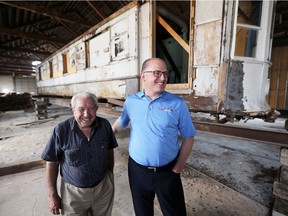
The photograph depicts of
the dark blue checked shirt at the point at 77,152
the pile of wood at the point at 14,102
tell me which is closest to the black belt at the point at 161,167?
the dark blue checked shirt at the point at 77,152

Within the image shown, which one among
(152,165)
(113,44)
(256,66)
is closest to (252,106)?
(256,66)

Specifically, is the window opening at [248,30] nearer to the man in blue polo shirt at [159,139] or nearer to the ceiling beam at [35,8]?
the man in blue polo shirt at [159,139]

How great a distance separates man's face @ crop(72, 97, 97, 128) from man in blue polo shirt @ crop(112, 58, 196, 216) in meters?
0.40

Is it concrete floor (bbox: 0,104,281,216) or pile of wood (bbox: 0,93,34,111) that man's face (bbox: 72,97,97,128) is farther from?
pile of wood (bbox: 0,93,34,111)

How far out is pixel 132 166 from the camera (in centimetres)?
162

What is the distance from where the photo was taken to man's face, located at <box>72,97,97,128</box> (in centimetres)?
142

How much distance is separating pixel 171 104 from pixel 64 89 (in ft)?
27.0

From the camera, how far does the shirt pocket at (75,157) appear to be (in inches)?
55.9

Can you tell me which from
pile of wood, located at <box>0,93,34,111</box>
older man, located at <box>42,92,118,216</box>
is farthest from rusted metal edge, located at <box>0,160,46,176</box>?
pile of wood, located at <box>0,93,34,111</box>

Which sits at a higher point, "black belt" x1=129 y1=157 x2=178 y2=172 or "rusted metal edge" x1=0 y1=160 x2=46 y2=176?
"black belt" x1=129 y1=157 x2=178 y2=172

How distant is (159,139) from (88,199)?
89cm

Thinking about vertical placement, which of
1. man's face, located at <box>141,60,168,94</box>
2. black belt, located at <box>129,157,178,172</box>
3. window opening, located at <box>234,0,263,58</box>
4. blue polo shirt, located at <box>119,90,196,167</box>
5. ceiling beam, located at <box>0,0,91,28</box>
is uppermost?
ceiling beam, located at <box>0,0,91,28</box>

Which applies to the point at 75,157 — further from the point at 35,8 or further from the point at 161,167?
the point at 35,8

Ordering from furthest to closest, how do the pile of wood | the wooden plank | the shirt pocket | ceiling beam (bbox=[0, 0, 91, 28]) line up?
the pile of wood
ceiling beam (bbox=[0, 0, 91, 28])
the wooden plank
the shirt pocket
